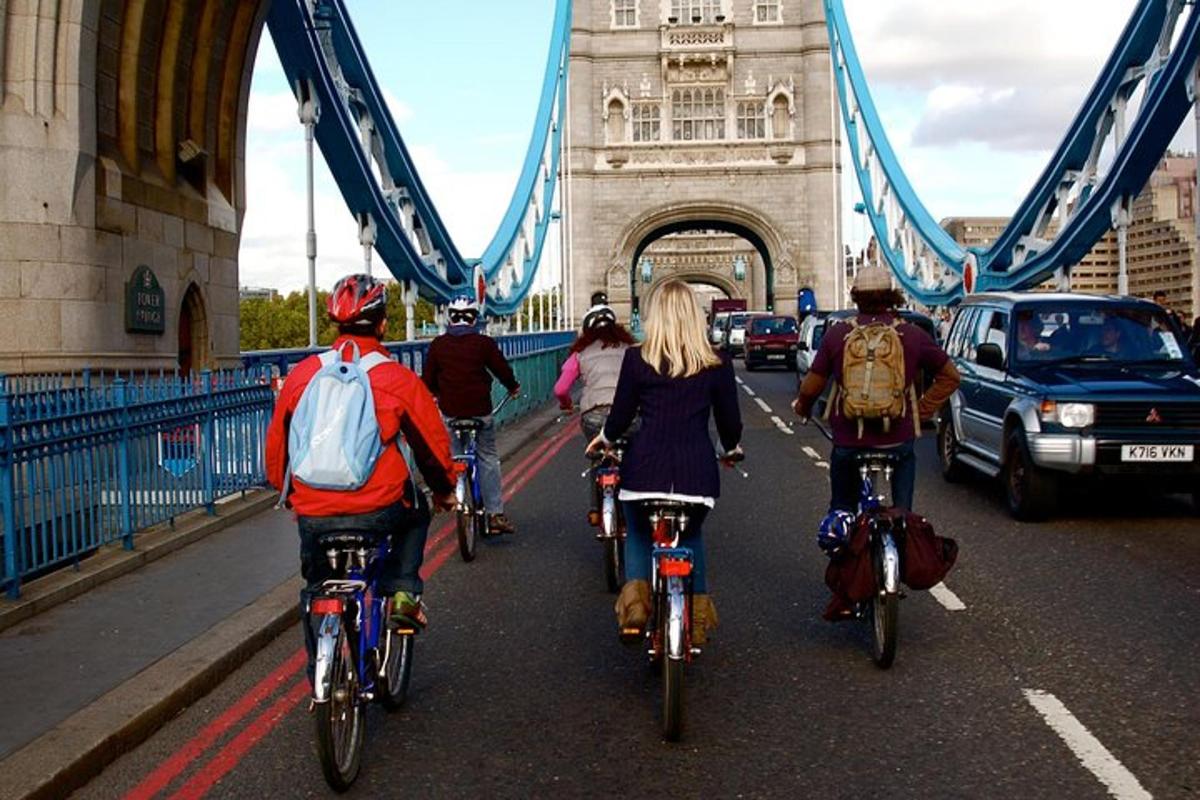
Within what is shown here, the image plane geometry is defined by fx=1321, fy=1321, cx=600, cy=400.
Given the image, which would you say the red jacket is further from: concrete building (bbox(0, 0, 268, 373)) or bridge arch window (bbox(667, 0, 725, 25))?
bridge arch window (bbox(667, 0, 725, 25))

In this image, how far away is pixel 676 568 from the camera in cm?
468

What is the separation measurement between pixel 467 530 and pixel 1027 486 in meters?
4.11

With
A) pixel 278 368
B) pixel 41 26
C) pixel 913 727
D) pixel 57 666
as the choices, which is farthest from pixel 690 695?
pixel 41 26

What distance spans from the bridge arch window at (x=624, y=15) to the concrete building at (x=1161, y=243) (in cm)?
4459

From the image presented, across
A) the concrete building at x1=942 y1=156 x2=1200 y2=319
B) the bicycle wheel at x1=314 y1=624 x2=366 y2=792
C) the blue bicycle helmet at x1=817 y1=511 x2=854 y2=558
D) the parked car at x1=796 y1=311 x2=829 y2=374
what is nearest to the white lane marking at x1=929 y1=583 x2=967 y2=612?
the blue bicycle helmet at x1=817 y1=511 x2=854 y2=558

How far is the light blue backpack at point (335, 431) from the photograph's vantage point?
424 cm

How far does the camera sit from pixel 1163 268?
354 feet

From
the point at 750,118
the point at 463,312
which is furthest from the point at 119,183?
the point at 750,118

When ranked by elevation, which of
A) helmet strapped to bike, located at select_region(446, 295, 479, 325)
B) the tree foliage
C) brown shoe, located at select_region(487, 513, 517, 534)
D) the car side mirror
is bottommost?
brown shoe, located at select_region(487, 513, 517, 534)

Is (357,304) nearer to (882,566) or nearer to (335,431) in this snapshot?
(335,431)

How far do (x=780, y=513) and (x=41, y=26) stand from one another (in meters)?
7.73

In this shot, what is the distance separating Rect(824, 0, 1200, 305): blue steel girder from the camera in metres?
26.5

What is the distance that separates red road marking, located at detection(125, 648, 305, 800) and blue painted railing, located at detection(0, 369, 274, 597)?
5.96 ft

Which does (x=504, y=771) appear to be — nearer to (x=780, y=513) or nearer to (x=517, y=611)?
(x=517, y=611)
